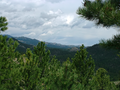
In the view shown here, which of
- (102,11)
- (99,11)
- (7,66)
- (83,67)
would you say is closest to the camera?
(7,66)

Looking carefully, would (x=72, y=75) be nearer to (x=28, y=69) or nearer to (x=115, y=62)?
(x=28, y=69)

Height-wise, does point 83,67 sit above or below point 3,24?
below

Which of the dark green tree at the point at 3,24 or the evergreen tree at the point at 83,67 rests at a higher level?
the dark green tree at the point at 3,24

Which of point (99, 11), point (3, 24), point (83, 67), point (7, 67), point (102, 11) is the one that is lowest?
point (83, 67)

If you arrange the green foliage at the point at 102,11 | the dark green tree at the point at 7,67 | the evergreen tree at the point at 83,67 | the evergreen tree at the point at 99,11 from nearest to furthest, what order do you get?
the dark green tree at the point at 7,67, the green foliage at the point at 102,11, the evergreen tree at the point at 99,11, the evergreen tree at the point at 83,67

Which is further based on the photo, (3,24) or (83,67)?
(83,67)

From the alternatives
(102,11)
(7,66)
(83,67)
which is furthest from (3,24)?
(83,67)

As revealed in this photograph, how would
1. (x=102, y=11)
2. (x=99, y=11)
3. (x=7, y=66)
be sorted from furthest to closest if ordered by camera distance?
1. (x=99, y=11)
2. (x=102, y=11)
3. (x=7, y=66)

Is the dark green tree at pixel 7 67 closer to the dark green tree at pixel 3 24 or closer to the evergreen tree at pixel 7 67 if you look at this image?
the evergreen tree at pixel 7 67

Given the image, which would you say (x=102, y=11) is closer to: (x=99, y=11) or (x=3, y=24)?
(x=99, y=11)

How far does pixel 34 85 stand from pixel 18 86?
3.90ft

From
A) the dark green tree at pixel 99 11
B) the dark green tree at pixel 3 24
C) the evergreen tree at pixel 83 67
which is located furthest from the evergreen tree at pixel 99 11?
the dark green tree at pixel 3 24

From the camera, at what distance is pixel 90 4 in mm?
8953

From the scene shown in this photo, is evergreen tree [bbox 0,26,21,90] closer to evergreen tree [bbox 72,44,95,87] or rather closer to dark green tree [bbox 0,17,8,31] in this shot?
dark green tree [bbox 0,17,8,31]
